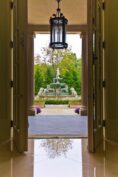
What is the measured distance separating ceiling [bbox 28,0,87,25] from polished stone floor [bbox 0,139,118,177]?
3.15 meters

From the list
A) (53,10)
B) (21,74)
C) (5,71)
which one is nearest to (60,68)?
(53,10)

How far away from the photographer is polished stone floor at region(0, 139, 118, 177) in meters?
2.78

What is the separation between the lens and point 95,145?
3.79 meters

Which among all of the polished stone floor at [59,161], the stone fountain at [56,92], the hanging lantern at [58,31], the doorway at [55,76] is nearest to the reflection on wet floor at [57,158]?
the polished stone floor at [59,161]

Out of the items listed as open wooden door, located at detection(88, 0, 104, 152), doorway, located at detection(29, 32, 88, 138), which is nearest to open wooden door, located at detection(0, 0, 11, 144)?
open wooden door, located at detection(88, 0, 104, 152)

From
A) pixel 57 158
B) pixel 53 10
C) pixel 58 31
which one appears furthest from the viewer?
pixel 53 10

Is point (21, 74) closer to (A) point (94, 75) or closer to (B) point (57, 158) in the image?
(A) point (94, 75)

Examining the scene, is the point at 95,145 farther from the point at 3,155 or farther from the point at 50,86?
the point at 50,86

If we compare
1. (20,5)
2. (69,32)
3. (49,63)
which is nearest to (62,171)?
(20,5)

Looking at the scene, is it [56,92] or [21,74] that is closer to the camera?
[21,74]

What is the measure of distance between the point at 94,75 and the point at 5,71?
1217 mm

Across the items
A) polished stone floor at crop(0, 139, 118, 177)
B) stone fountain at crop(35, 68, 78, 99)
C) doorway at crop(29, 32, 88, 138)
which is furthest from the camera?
stone fountain at crop(35, 68, 78, 99)

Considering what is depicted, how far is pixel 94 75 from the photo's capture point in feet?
12.8

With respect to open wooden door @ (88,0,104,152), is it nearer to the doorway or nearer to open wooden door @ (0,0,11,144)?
open wooden door @ (0,0,11,144)
